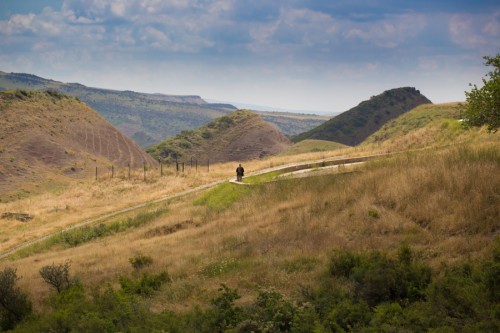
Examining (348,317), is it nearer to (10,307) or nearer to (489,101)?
(10,307)

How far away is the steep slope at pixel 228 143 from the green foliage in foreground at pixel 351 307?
10513 cm

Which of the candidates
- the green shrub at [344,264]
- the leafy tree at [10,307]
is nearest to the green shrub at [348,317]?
the green shrub at [344,264]

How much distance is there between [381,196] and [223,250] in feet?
16.6

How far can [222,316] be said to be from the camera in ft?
25.1

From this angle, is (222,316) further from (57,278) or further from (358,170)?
(358,170)

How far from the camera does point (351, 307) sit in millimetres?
7238

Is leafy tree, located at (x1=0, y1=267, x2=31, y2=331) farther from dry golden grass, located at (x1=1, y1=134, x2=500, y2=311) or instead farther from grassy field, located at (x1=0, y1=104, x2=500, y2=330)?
dry golden grass, located at (x1=1, y1=134, x2=500, y2=311)

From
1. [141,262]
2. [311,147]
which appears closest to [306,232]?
[141,262]

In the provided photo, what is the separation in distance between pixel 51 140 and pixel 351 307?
78.4 metres

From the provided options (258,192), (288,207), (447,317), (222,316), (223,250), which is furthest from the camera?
(258,192)

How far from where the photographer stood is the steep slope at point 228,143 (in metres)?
119

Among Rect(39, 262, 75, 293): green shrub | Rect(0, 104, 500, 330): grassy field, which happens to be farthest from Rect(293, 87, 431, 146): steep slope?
Rect(39, 262, 75, 293): green shrub

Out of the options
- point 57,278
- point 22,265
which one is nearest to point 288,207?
point 57,278

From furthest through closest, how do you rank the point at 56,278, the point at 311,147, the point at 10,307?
the point at 311,147 → the point at 56,278 → the point at 10,307
